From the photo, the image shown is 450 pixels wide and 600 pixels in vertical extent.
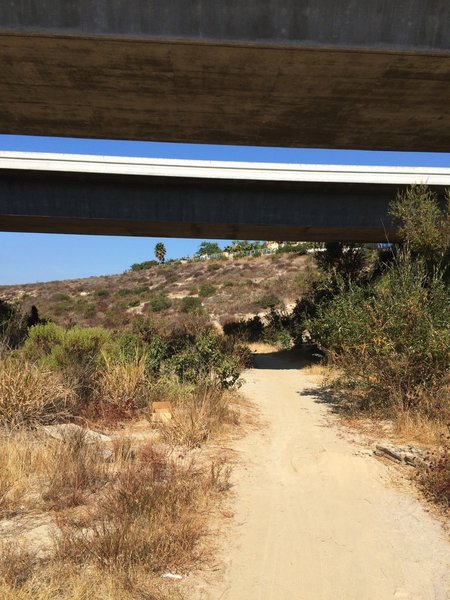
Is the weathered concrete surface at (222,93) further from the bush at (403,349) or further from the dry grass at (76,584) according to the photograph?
the dry grass at (76,584)

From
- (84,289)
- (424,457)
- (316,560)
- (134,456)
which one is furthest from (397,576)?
(84,289)

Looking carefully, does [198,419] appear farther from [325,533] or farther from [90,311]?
[90,311]

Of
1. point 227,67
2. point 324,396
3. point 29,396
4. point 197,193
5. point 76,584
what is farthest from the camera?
point 197,193

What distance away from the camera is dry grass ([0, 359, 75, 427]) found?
6.50m

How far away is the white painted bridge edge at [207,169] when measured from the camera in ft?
54.8

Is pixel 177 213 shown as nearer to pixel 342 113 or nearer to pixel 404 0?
pixel 342 113

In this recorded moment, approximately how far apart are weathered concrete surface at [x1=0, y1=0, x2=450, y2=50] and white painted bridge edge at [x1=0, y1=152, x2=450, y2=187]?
29.1ft

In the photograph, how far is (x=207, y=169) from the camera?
17250 mm

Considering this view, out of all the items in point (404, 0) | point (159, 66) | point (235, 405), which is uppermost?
point (404, 0)

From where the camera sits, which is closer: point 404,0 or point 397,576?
point 397,576

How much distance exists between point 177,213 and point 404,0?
11387mm

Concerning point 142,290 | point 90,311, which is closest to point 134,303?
point 90,311

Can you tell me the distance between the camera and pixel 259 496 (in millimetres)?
5055

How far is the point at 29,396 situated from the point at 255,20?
7088 mm
